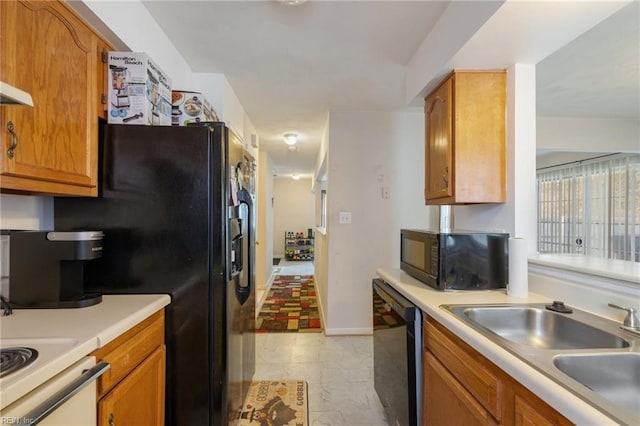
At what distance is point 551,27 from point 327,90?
172 centimetres

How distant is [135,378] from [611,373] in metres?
1.52

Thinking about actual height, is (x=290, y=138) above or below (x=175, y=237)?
above

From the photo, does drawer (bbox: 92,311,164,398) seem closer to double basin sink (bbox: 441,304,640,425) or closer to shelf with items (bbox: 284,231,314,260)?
double basin sink (bbox: 441,304,640,425)

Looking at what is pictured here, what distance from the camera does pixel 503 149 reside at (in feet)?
5.59

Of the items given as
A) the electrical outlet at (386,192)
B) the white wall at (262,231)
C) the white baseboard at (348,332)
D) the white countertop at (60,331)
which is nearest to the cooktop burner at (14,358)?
the white countertop at (60,331)

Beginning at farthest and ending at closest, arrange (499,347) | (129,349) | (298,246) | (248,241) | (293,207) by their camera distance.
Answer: (293,207) → (298,246) → (248,241) → (129,349) → (499,347)

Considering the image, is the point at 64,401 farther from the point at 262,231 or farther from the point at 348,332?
the point at 262,231

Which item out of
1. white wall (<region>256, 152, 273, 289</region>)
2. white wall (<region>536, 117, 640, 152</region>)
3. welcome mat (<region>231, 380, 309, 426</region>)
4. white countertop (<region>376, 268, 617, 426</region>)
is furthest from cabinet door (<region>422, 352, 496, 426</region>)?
white wall (<region>256, 152, 273, 289</region>)

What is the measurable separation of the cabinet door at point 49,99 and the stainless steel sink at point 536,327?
5.33ft

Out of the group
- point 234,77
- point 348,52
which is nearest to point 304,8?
point 348,52

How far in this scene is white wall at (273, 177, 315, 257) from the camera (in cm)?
922

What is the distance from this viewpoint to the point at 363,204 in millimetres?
3236

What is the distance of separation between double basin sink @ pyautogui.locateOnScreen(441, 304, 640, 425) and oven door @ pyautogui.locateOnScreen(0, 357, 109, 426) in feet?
3.83

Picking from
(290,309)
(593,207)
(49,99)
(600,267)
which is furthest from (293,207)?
(600,267)
